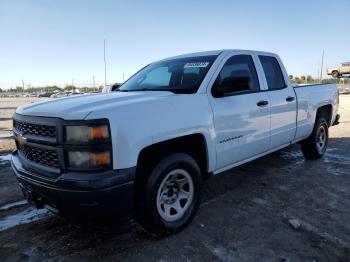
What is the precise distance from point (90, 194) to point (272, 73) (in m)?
3.46

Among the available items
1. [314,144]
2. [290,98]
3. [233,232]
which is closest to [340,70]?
[314,144]

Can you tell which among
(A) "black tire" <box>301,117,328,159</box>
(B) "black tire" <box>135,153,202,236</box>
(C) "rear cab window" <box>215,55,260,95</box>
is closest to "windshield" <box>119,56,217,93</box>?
(C) "rear cab window" <box>215,55,260,95</box>

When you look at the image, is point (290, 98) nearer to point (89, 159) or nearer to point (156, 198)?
point (156, 198)

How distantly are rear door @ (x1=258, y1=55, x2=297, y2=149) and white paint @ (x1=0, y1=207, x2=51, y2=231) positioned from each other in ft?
10.5

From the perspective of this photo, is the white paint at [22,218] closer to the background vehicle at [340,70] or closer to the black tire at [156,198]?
the black tire at [156,198]

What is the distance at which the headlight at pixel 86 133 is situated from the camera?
265 centimetres

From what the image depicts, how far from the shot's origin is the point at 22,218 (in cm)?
391

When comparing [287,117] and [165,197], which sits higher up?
[287,117]

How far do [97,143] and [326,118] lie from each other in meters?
5.31

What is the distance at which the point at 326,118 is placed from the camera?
6.52 m

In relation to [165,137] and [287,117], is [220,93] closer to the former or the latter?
[165,137]

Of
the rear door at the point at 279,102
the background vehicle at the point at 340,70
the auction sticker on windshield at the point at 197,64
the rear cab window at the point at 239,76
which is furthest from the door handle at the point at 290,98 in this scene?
the background vehicle at the point at 340,70

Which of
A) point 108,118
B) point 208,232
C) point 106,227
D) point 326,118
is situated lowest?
point 208,232

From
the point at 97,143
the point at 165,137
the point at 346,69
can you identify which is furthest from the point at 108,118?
the point at 346,69
